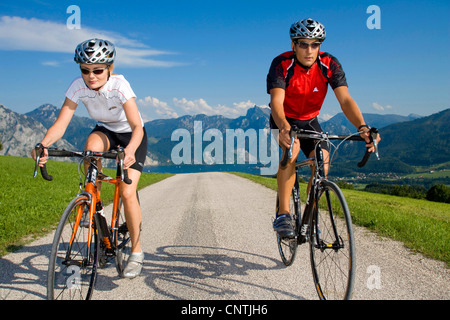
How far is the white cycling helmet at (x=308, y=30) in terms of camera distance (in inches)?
149

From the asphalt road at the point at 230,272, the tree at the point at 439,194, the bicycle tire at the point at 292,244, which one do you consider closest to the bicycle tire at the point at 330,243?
the asphalt road at the point at 230,272

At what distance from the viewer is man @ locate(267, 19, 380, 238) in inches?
151

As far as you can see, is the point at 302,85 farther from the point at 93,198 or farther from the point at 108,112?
the point at 93,198

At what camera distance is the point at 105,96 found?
3.77 metres

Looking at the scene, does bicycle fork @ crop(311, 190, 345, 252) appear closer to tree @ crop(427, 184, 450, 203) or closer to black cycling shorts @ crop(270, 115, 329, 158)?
black cycling shorts @ crop(270, 115, 329, 158)

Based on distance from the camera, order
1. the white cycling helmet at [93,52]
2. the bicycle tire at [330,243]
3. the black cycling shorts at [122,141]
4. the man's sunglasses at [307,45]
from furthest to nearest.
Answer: the black cycling shorts at [122,141], the man's sunglasses at [307,45], the white cycling helmet at [93,52], the bicycle tire at [330,243]

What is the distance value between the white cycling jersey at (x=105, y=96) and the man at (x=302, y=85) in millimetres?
1811

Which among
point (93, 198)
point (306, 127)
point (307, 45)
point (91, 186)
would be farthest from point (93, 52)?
point (306, 127)

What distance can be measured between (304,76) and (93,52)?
2554mm

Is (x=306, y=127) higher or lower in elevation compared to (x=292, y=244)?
higher

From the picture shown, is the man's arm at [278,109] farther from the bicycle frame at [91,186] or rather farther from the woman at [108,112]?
the bicycle frame at [91,186]

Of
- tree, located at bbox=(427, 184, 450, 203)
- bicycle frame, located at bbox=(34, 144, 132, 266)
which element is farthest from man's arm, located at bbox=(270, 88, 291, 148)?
tree, located at bbox=(427, 184, 450, 203)

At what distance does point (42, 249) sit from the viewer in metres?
5.35
